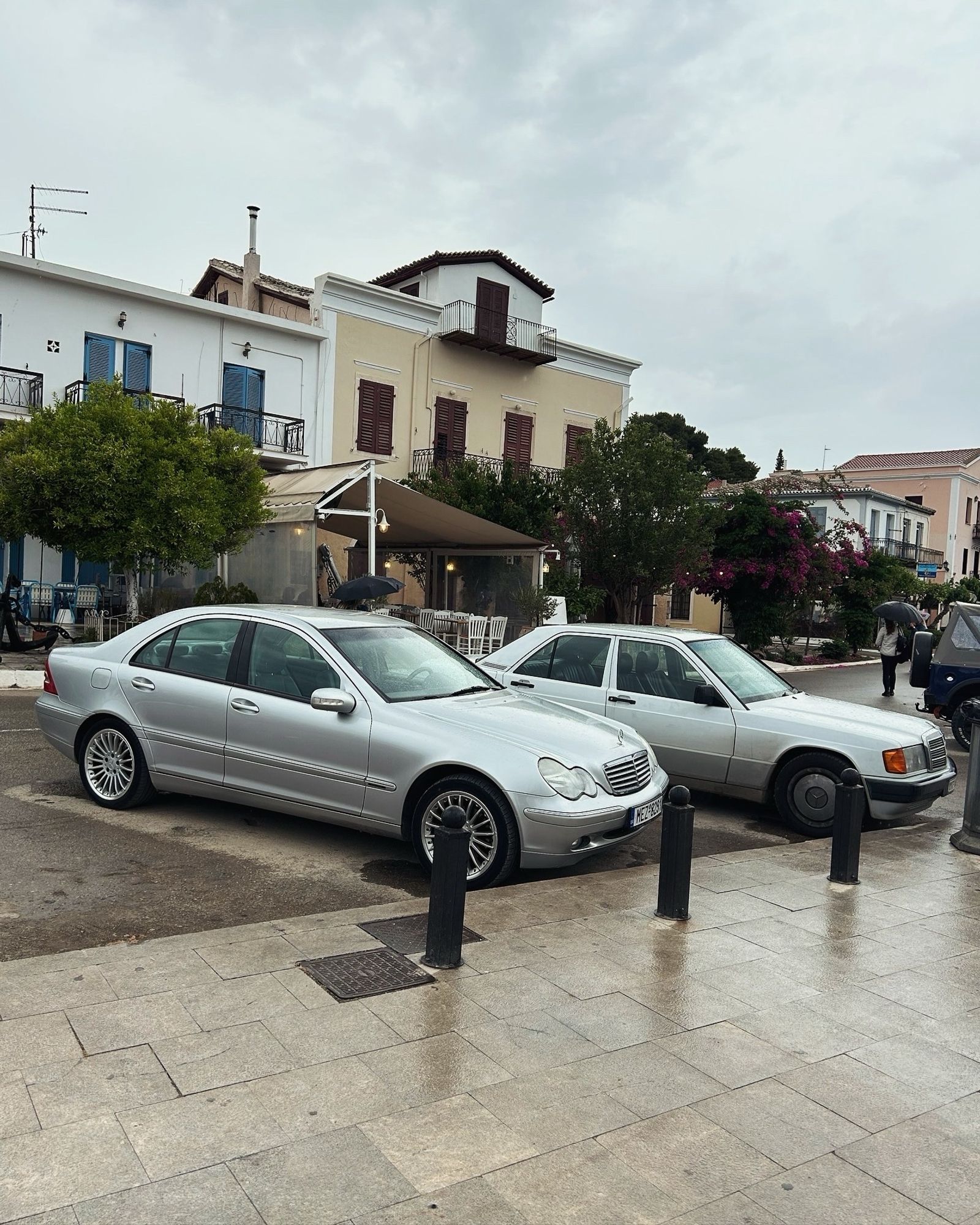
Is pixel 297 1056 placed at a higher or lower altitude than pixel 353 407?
lower

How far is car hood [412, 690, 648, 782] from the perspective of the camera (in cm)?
571

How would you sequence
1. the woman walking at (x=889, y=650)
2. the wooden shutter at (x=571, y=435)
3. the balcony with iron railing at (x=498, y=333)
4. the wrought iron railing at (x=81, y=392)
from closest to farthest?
the woman walking at (x=889, y=650) → the wrought iron railing at (x=81, y=392) → the balcony with iron railing at (x=498, y=333) → the wooden shutter at (x=571, y=435)

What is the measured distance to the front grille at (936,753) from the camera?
759 centimetres

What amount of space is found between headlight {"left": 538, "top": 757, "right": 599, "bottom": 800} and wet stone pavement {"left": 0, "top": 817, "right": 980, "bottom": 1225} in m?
0.67

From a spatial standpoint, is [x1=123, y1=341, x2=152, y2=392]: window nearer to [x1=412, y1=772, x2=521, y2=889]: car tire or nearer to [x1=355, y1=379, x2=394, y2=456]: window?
[x1=355, y1=379, x2=394, y2=456]: window

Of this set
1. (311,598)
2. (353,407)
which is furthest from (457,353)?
(311,598)

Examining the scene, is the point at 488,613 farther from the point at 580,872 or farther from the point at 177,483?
the point at 580,872

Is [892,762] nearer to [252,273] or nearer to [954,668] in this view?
[954,668]

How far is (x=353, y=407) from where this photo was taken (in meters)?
25.9

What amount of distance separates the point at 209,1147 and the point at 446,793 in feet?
9.34

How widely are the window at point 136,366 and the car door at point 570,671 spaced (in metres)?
16.5

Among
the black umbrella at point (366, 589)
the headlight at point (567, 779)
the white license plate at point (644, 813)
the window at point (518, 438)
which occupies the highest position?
the window at point (518, 438)

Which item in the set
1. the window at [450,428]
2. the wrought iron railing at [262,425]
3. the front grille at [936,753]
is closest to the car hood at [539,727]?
the front grille at [936,753]

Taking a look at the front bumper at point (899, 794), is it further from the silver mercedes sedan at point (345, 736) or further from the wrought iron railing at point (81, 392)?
the wrought iron railing at point (81, 392)
